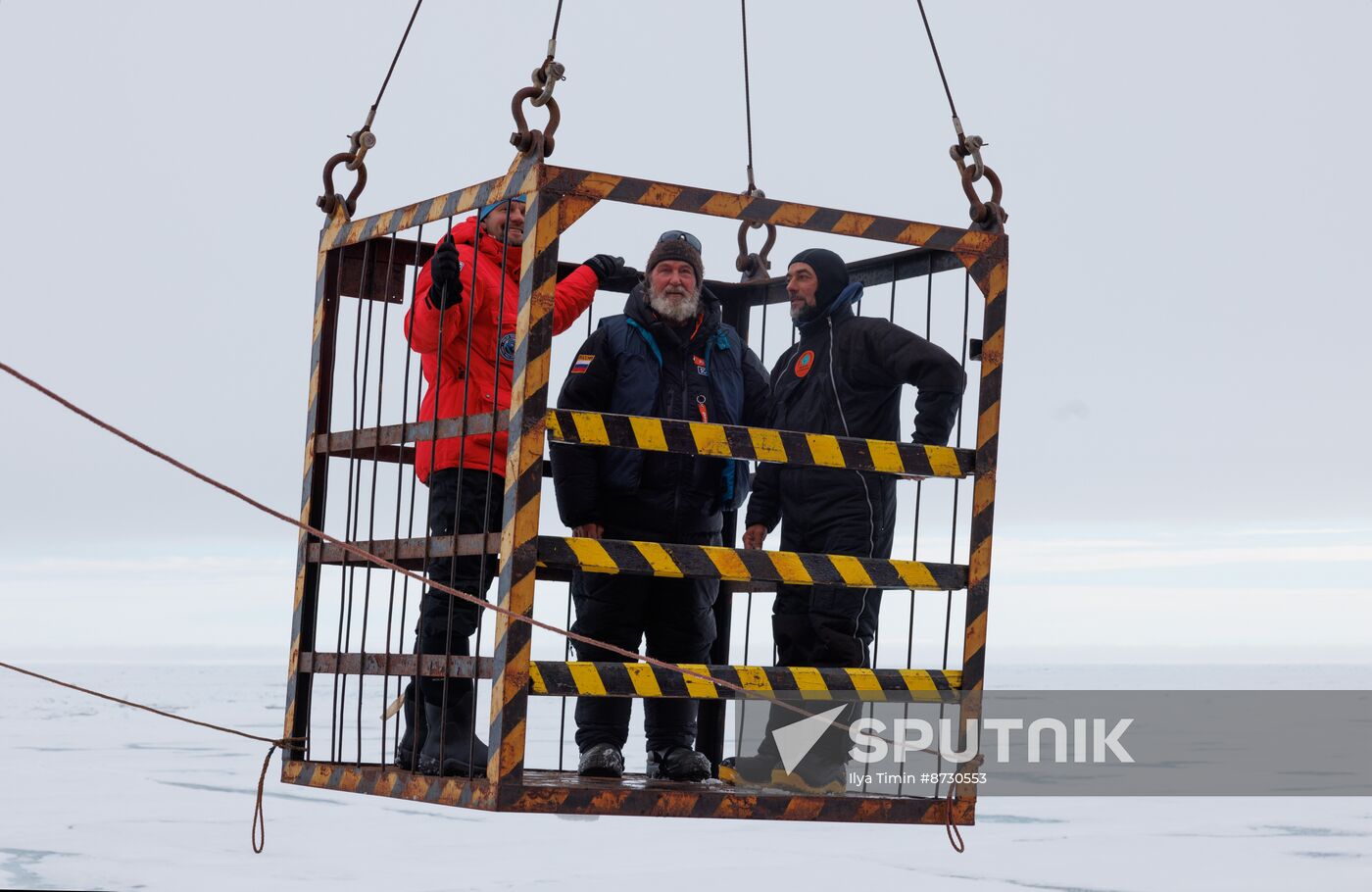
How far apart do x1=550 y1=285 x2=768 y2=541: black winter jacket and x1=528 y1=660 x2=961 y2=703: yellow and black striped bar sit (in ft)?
2.39

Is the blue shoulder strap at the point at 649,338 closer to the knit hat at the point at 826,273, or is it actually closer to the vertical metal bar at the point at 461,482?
the vertical metal bar at the point at 461,482

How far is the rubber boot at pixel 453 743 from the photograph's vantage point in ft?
17.8

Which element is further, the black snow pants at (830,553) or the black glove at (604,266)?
the black snow pants at (830,553)

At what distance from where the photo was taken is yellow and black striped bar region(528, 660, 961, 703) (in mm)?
5016

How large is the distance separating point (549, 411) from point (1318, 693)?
36547 millimetres

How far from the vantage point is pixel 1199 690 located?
41.4m

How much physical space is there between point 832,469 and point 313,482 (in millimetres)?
1722

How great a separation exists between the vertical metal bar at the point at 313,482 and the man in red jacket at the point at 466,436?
54 cm

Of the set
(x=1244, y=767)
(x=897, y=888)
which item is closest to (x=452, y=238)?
(x=897, y=888)

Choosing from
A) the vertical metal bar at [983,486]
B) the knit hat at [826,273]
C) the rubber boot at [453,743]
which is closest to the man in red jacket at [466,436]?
the rubber boot at [453,743]

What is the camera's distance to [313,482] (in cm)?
610

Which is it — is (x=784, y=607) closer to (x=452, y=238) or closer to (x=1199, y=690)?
(x=452, y=238)

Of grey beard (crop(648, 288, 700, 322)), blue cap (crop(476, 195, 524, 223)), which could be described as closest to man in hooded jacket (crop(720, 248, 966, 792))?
grey beard (crop(648, 288, 700, 322))

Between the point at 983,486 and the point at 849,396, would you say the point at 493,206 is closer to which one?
the point at 849,396
